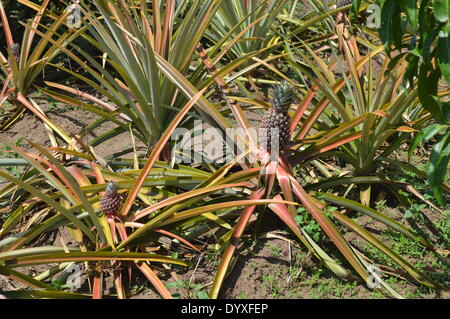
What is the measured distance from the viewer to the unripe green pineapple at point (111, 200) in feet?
7.73

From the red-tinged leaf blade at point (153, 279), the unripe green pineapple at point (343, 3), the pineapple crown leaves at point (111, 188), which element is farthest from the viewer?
the unripe green pineapple at point (343, 3)

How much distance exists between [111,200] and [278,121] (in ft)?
2.63

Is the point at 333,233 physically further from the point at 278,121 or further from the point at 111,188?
the point at 111,188

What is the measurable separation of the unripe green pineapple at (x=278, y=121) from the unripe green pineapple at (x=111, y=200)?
684 mm

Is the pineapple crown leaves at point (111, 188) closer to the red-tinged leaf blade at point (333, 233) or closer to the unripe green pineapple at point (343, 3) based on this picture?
the red-tinged leaf blade at point (333, 233)

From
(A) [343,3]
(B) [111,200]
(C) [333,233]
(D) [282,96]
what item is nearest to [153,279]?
(B) [111,200]

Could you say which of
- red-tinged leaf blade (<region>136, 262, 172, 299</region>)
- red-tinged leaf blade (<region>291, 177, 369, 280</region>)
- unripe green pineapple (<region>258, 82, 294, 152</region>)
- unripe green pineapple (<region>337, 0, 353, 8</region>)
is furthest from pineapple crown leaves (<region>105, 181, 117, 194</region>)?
unripe green pineapple (<region>337, 0, 353, 8</region>)

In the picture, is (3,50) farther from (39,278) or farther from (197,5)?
(39,278)

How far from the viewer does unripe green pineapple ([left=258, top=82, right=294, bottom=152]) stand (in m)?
2.42

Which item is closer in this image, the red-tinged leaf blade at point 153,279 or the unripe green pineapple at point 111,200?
the red-tinged leaf blade at point 153,279

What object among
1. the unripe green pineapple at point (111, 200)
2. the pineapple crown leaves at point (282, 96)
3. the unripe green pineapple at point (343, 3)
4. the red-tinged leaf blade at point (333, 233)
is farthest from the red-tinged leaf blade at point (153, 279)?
the unripe green pineapple at point (343, 3)

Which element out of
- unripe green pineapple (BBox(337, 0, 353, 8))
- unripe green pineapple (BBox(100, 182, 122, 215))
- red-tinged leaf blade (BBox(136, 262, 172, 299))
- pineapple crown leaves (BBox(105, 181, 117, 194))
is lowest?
red-tinged leaf blade (BBox(136, 262, 172, 299))

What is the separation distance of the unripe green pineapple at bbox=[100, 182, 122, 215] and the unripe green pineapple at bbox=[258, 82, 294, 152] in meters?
0.68

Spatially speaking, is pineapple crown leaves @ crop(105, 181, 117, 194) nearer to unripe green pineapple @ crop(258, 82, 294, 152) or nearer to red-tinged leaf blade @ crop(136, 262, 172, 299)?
red-tinged leaf blade @ crop(136, 262, 172, 299)
